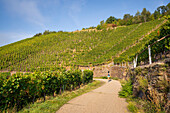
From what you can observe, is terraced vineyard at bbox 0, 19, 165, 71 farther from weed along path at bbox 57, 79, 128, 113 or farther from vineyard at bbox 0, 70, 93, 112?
weed along path at bbox 57, 79, 128, 113

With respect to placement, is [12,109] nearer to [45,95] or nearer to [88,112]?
[45,95]

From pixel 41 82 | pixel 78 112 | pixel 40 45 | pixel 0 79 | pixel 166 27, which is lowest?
pixel 78 112

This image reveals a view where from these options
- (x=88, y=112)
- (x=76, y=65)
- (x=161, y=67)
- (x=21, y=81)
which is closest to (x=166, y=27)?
(x=161, y=67)

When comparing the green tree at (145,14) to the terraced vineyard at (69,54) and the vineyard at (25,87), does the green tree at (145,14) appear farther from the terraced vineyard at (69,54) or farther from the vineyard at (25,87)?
the vineyard at (25,87)

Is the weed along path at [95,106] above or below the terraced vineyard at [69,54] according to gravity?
below

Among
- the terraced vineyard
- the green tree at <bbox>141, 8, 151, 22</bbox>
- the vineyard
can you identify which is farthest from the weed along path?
the green tree at <bbox>141, 8, 151, 22</bbox>

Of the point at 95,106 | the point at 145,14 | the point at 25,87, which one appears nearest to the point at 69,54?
the point at 25,87

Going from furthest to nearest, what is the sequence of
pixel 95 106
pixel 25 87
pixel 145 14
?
1. pixel 145 14
2. pixel 25 87
3. pixel 95 106

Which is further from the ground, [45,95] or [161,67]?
[161,67]

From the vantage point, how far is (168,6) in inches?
3548

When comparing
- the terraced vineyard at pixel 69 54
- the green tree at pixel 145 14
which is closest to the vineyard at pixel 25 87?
the terraced vineyard at pixel 69 54

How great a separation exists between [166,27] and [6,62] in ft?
163

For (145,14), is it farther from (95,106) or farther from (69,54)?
(95,106)

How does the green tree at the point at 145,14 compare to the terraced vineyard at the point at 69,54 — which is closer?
the terraced vineyard at the point at 69,54
